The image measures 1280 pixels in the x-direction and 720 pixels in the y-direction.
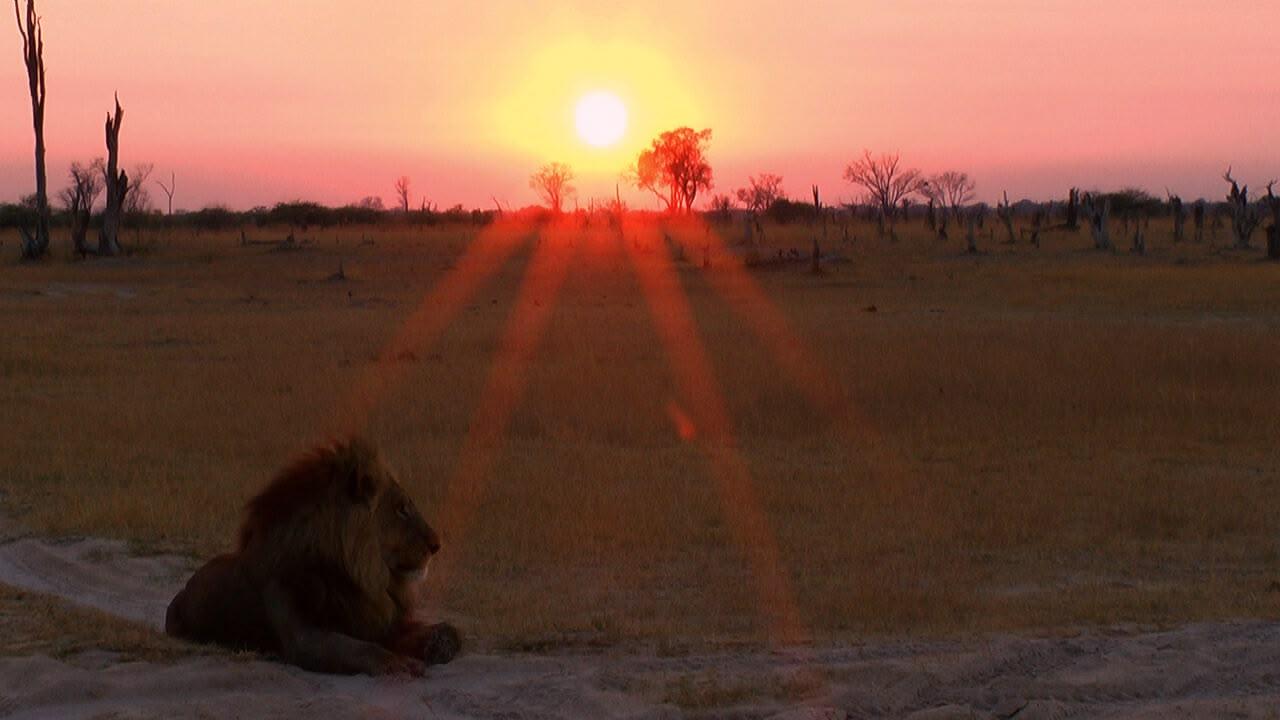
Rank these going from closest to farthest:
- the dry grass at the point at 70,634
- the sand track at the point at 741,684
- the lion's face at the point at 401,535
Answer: the sand track at the point at 741,684 → the lion's face at the point at 401,535 → the dry grass at the point at 70,634

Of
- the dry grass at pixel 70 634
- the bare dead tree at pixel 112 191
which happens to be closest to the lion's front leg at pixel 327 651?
the dry grass at pixel 70 634

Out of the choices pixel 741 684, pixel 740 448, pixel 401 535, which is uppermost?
pixel 401 535

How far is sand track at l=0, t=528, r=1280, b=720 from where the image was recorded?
4.98 m

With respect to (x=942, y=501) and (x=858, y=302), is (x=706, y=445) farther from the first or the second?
(x=858, y=302)

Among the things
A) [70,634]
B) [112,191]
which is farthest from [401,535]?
[112,191]

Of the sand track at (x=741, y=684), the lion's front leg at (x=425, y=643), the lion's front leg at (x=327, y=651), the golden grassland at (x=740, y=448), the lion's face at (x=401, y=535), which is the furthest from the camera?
the golden grassland at (x=740, y=448)

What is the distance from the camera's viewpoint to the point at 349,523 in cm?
538

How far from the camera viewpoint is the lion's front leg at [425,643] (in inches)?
220

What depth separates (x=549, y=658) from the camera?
592 cm

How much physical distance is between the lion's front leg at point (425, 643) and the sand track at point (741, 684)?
0.08 m

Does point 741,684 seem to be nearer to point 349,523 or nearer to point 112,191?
point 349,523

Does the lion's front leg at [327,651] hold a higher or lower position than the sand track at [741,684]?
higher

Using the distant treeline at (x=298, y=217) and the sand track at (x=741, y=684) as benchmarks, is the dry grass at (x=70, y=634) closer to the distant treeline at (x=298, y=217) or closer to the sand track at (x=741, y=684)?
the sand track at (x=741, y=684)

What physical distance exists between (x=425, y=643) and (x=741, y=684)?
3.93 ft
